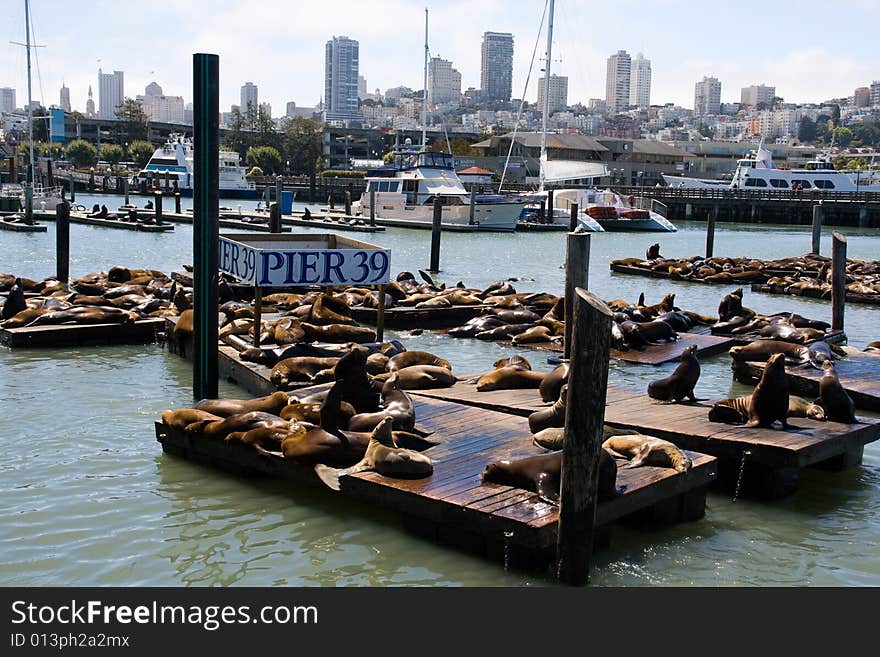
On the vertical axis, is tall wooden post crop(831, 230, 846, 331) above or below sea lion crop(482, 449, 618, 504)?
above

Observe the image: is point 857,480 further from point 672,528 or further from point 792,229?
point 792,229

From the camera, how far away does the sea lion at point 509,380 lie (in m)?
9.42

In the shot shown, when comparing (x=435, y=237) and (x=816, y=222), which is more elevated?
(x=816, y=222)

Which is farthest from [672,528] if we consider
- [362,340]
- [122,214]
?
[122,214]

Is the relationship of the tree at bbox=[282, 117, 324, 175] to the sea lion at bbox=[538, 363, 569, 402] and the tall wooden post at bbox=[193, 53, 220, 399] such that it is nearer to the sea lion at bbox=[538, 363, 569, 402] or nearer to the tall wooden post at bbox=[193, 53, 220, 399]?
the tall wooden post at bbox=[193, 53, 220, 399]

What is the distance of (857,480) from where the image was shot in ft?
26.3

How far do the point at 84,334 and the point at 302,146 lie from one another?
297 ft

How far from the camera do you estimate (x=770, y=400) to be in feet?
25.9

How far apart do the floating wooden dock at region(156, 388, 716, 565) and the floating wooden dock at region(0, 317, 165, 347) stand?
5888 millimetres

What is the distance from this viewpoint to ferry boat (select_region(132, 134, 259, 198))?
219ft

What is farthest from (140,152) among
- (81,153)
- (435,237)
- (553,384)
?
(553,384)

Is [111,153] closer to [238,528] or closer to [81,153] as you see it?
[81,153]

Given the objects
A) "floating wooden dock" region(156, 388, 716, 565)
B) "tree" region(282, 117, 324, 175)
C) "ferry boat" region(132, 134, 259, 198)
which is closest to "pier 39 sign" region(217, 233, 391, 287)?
"floating wooden dock" region(156, 388, 716, 565)

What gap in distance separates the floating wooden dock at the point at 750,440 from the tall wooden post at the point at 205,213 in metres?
2.59
